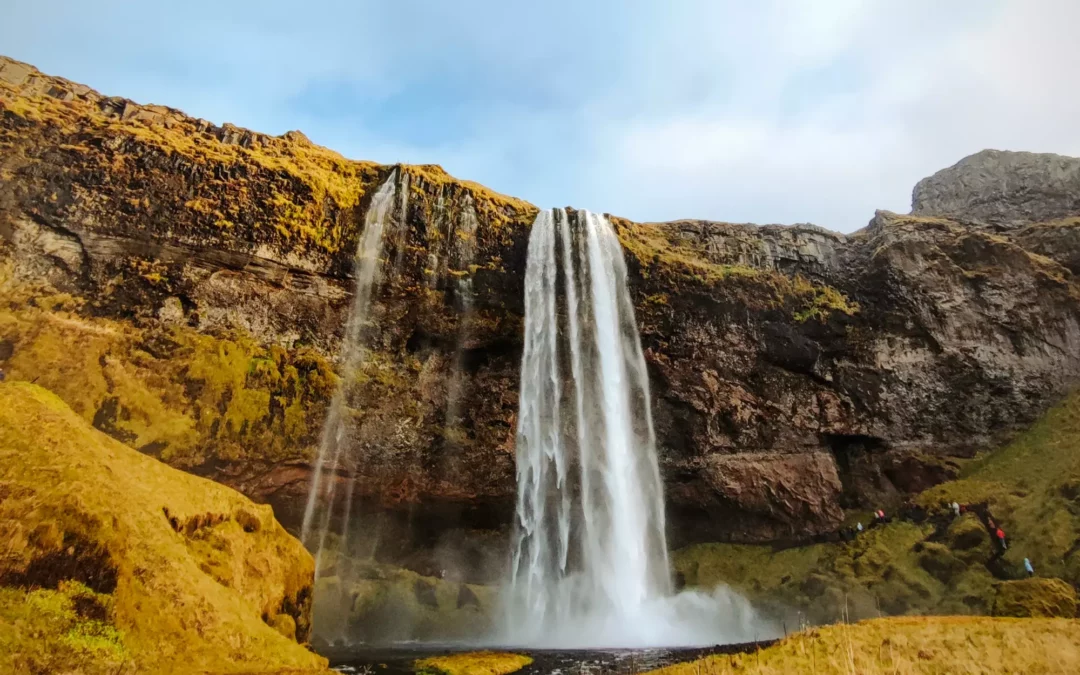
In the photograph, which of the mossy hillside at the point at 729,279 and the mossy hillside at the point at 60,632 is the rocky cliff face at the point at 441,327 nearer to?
the mossy hillside at the point at 729,279

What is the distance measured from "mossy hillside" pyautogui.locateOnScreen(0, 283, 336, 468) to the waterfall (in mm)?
746

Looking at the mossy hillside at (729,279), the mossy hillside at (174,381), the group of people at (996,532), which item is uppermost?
the mossy hillside at (729,279)

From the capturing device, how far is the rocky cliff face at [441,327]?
76.4ft

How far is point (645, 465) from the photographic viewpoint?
95.8 ft

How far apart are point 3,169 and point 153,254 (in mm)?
5876

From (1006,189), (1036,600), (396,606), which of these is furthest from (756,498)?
(1006,189)

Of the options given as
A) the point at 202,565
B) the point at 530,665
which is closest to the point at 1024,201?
the point at 530,665

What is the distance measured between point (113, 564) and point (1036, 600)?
22.4m

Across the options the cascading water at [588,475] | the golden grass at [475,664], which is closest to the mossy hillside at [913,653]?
the golden grass at [475,664]

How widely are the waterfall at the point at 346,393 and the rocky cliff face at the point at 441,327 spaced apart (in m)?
0.51

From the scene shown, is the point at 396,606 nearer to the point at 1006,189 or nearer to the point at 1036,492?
the point at 1036,492

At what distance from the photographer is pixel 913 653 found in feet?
31.4

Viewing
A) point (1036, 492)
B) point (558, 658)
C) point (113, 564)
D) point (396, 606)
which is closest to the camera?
point (113, 564)

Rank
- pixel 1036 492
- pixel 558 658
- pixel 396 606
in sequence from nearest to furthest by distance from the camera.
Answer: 1. pixel 558 658
2. pixel 396 606
3. pixel 1036 492
